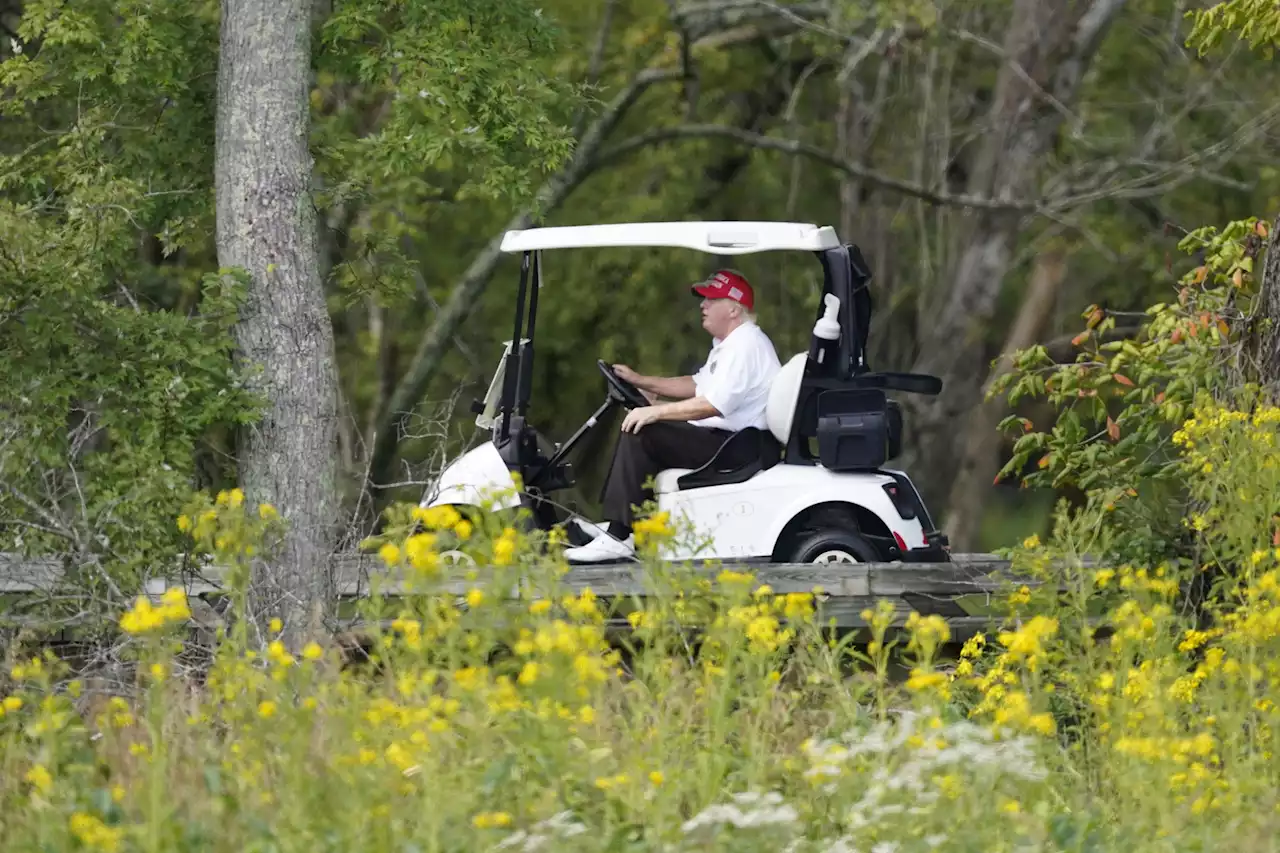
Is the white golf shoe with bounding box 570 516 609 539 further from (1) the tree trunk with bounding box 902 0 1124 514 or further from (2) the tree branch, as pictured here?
(2) the tree branch

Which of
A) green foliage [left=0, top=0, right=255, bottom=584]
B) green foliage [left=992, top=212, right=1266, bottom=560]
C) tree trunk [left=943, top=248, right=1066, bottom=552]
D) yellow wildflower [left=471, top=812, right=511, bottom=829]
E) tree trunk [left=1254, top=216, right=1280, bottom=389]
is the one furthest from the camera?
tree trunk [left=943, top=248, right=1066, bottom=552]

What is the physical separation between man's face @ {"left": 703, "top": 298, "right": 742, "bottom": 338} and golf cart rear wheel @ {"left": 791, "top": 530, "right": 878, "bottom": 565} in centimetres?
105

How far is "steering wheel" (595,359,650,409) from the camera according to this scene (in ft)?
31.0

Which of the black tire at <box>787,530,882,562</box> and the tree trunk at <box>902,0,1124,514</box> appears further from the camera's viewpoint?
the tree trunk at <box>902,0,1124,514</box>

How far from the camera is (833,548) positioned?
9164 mm

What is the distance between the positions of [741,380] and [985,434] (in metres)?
10.1

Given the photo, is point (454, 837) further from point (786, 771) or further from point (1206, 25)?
point (1206, 25)

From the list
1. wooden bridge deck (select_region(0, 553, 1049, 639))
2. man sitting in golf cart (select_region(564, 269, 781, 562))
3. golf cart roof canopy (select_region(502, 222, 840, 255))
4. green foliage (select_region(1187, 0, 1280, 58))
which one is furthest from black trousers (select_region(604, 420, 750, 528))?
green foliage (select_region(1187, 0, 1280, 58))

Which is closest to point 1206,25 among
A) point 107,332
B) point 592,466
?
point 107,332

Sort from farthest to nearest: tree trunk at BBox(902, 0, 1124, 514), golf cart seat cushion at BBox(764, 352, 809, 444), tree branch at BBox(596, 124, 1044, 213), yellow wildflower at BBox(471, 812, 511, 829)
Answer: tree branch at BBox(596, 124, 1044, 213), tree trunk at BBox(902, 0, 1124, 514), golf cart seat cushion at BBox(764, 352, 809, 444), yellow wildflower at BBox(471, 812, 511, 829)

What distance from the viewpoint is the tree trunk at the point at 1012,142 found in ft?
51.8

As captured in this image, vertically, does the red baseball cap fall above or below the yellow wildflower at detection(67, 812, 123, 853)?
above

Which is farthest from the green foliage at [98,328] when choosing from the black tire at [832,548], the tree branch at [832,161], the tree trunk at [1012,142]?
the tree trunk at [1012,142]

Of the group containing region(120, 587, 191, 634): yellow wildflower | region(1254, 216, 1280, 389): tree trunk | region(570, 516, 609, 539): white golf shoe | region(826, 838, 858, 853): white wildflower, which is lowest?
region(826, 838, 858, 853): white wildflower
